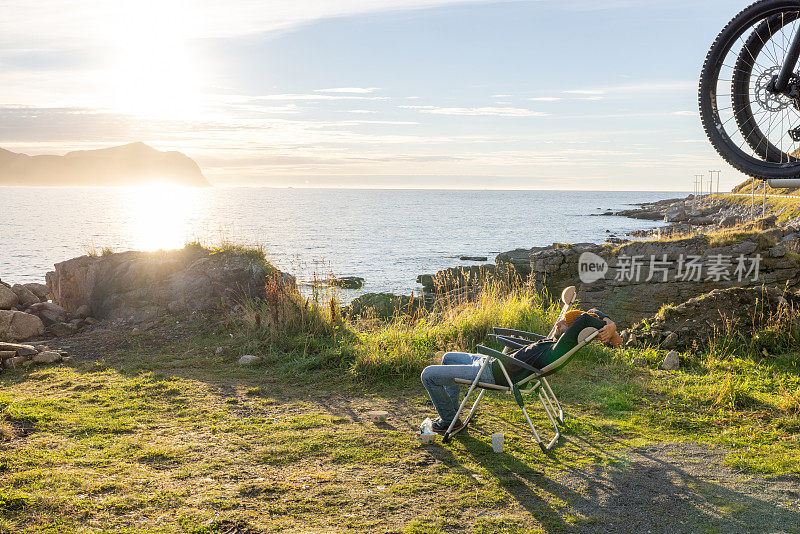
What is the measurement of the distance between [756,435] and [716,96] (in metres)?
3.21

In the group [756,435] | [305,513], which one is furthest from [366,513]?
[756,435]

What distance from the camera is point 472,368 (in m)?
4.89

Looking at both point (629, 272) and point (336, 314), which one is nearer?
point (336, 314)

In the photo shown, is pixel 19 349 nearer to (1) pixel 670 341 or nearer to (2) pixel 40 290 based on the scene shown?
(2) pixel 40 290

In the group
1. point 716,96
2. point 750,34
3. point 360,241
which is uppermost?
point 750,34

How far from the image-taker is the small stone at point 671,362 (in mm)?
7023

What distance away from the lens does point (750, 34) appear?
5.19m

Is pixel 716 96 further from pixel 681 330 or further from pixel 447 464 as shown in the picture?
pixel 447 464

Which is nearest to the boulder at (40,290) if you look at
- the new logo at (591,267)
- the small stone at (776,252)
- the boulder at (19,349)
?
the boulder at (19,349)

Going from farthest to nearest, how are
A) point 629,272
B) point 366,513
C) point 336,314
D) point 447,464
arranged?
1. point 629,272
2. point 336,314
3. point 447,464
4. point 366,513

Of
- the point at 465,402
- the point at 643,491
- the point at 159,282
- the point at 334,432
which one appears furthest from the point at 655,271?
the point at 334,432

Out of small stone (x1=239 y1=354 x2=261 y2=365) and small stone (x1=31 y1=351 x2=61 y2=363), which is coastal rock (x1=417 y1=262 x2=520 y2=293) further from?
small stone (x1=31 y1=351 x2=61 y2=363)

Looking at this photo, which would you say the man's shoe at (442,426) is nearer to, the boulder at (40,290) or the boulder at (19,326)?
the boulder at (19,326)

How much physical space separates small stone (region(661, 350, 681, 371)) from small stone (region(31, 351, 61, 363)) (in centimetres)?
837
